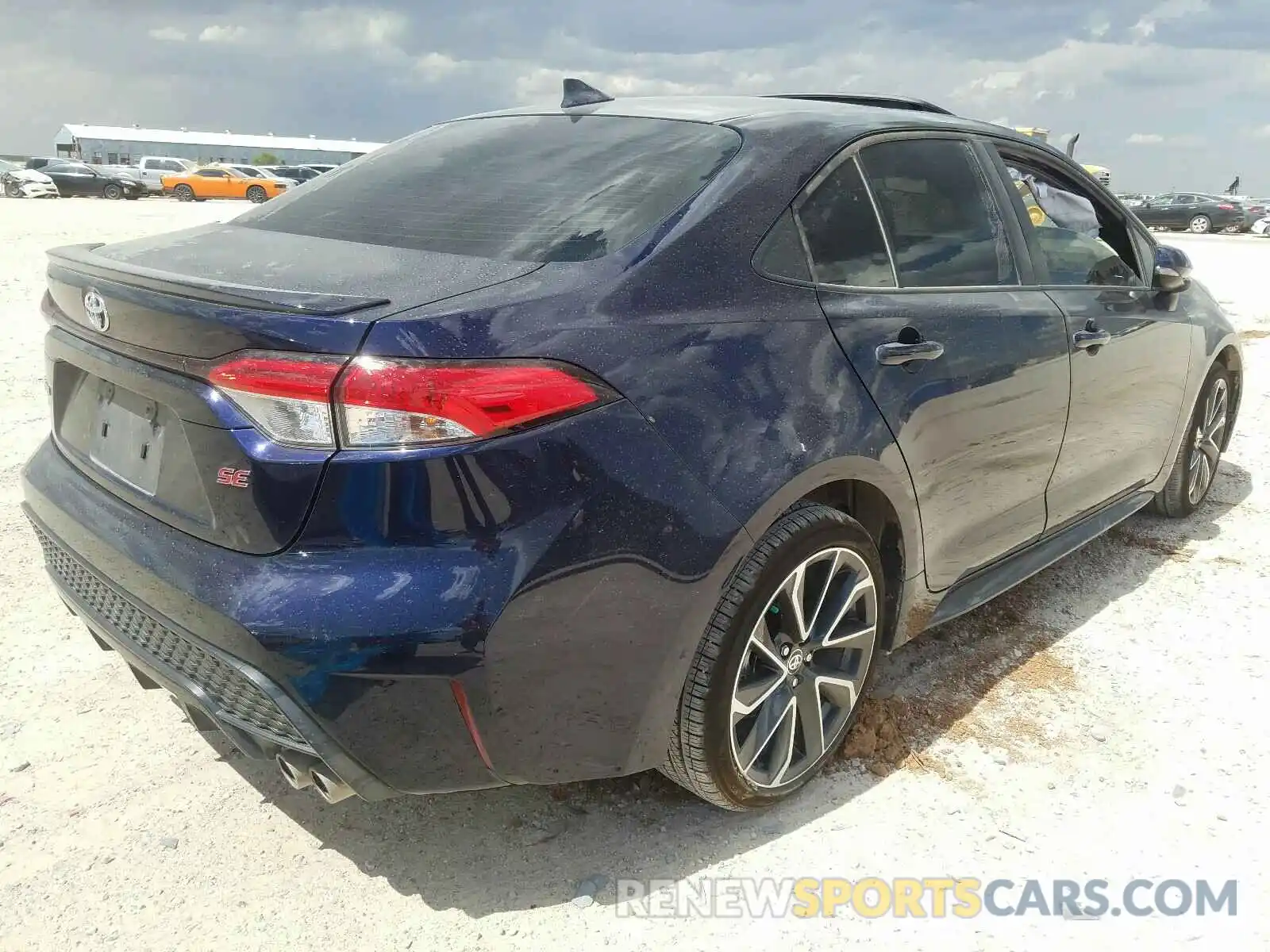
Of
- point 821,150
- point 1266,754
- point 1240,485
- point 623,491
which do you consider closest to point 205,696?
point 623,491

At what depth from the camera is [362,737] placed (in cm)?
194

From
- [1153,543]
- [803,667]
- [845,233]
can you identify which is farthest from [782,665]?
[1153,543]

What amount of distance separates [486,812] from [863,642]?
1.08 m

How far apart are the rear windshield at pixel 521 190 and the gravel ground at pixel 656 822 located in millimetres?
1419

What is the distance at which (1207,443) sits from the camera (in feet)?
15.4

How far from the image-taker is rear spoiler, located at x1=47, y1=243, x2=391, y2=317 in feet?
6.18

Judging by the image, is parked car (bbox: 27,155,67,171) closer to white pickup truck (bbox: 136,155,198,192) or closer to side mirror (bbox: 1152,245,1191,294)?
white pickup truck (bbox: 136,155,198,192)

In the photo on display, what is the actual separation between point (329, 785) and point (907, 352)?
1.70m

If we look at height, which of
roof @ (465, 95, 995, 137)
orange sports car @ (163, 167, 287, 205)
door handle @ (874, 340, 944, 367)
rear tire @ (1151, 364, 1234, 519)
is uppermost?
roof @ (465, 95, 995, 137)

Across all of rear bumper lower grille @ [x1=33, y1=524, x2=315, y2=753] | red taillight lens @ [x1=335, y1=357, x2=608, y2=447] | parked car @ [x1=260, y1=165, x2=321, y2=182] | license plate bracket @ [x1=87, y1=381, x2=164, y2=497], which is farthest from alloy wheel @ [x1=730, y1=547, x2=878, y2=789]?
parked car @ [x1=260, y1=165, x2=321, y2=182]

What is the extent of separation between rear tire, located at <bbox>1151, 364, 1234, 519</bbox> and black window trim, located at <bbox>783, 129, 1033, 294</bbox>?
1.70 m

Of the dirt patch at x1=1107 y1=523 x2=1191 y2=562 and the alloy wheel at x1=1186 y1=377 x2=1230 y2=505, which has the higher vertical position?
the alloy wheel at x1=1186 y1=377 x2=1230 y2=505

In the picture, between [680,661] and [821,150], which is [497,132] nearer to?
[821,150]

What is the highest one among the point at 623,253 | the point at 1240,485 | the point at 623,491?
the point at 623,253
